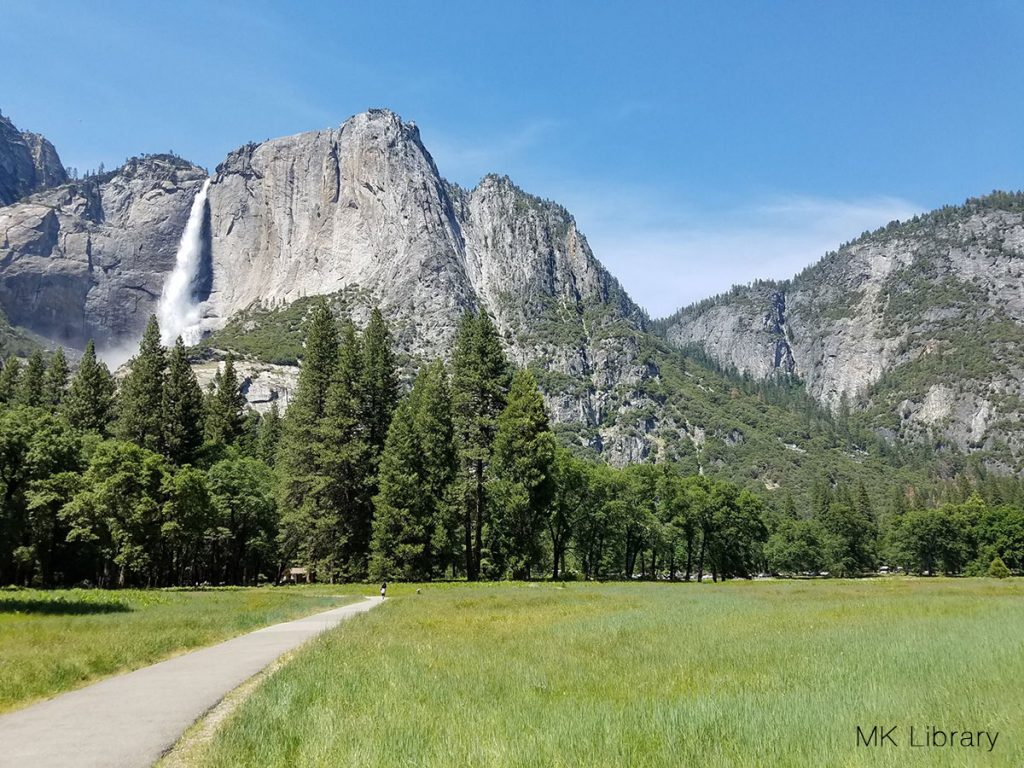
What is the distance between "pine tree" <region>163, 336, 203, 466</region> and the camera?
69562mm

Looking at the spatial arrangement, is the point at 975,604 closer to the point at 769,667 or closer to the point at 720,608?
Answer: the point at 720,608

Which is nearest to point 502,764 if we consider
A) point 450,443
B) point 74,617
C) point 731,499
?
point 74,617

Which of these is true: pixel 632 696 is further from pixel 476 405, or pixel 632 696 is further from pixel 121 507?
pixel 121 507

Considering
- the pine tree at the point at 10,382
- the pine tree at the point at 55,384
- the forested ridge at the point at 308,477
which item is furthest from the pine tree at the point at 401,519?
the pine tree at the point at 10,382

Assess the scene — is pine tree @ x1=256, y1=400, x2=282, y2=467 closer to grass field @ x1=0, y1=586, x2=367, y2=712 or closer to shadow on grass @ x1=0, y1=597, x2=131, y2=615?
grass field @ x1=0, y1=586, x2=367, y2=712

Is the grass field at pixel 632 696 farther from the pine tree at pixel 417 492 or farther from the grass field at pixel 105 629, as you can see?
the pine tree at pixel 417 492

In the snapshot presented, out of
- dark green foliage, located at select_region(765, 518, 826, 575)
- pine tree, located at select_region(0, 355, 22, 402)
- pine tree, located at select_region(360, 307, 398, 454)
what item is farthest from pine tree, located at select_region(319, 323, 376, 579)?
dark green foliage, located at select_region(765, 518, 826, 575)

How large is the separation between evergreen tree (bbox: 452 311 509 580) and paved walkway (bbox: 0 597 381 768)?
125ft

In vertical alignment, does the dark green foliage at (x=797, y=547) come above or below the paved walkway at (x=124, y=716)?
below

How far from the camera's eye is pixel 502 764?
7.40 m

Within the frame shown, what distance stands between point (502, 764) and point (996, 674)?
960 cm

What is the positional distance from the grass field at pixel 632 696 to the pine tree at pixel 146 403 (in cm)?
5562

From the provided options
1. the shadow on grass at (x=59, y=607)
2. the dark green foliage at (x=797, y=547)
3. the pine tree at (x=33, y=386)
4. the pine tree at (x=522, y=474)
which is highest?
the pine tree at (x=33, y=386)

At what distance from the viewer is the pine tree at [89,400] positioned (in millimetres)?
70188
